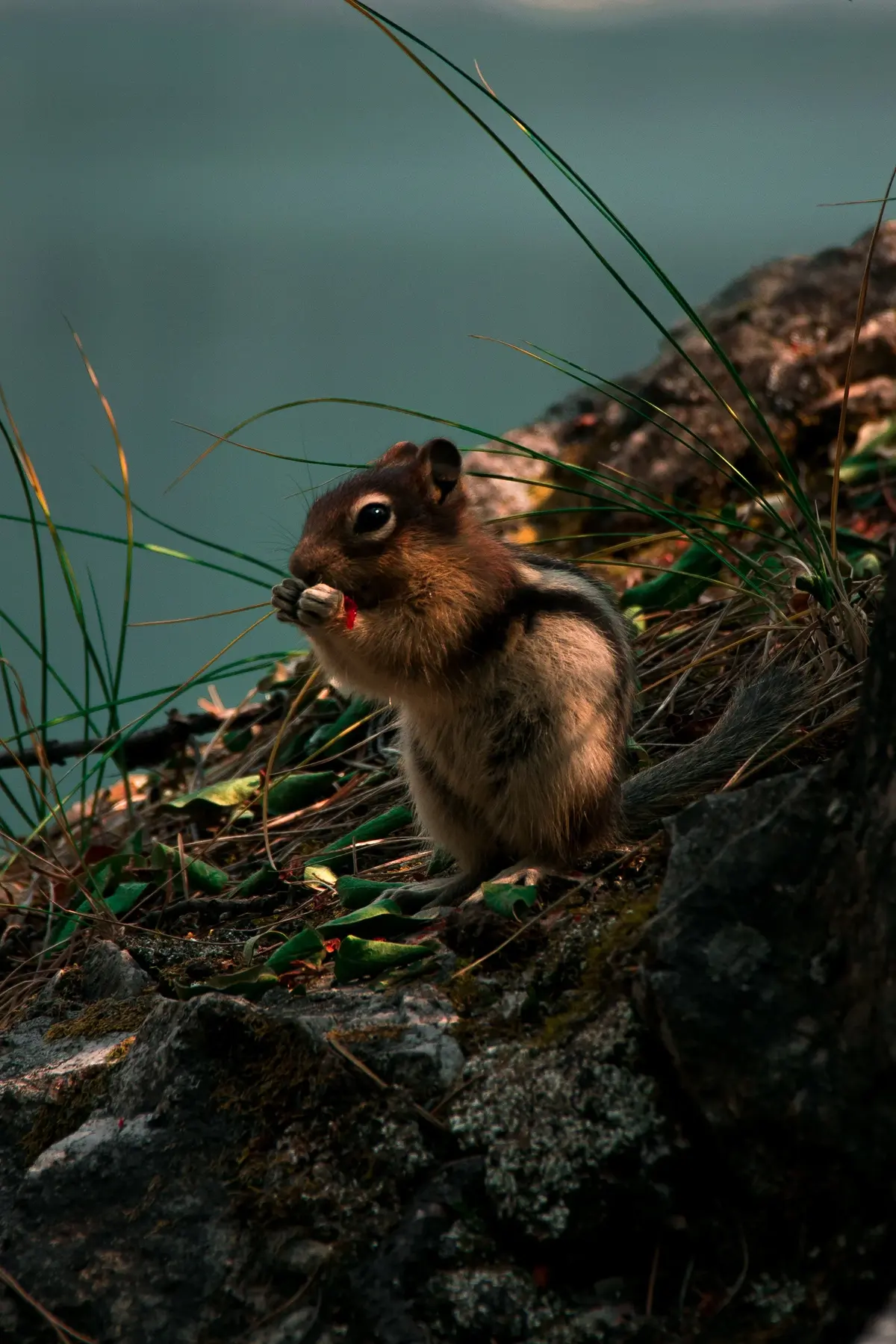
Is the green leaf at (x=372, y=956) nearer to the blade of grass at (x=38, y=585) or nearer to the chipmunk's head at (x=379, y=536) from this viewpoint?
the chipmunk's head at (x=379, y=536)

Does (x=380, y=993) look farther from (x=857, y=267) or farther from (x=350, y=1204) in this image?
(x=857, y=267)

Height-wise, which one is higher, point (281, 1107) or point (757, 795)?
point (757, 795)

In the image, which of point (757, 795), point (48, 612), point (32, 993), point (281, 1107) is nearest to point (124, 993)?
point (32, 993)

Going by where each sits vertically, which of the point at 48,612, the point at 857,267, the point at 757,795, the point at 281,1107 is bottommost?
the point at 281,1107

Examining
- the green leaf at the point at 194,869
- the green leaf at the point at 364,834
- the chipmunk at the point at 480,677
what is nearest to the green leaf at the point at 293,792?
the green leaf at the point at 364,834

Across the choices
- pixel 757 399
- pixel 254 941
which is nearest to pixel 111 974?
pixel 254 941

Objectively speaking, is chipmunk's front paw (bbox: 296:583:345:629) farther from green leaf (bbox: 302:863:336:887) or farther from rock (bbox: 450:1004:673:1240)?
rock (bbox: 450:1004:673:1240)

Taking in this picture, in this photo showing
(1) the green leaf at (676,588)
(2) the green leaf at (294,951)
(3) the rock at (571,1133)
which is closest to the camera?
(3) the rock at (571,1133)
